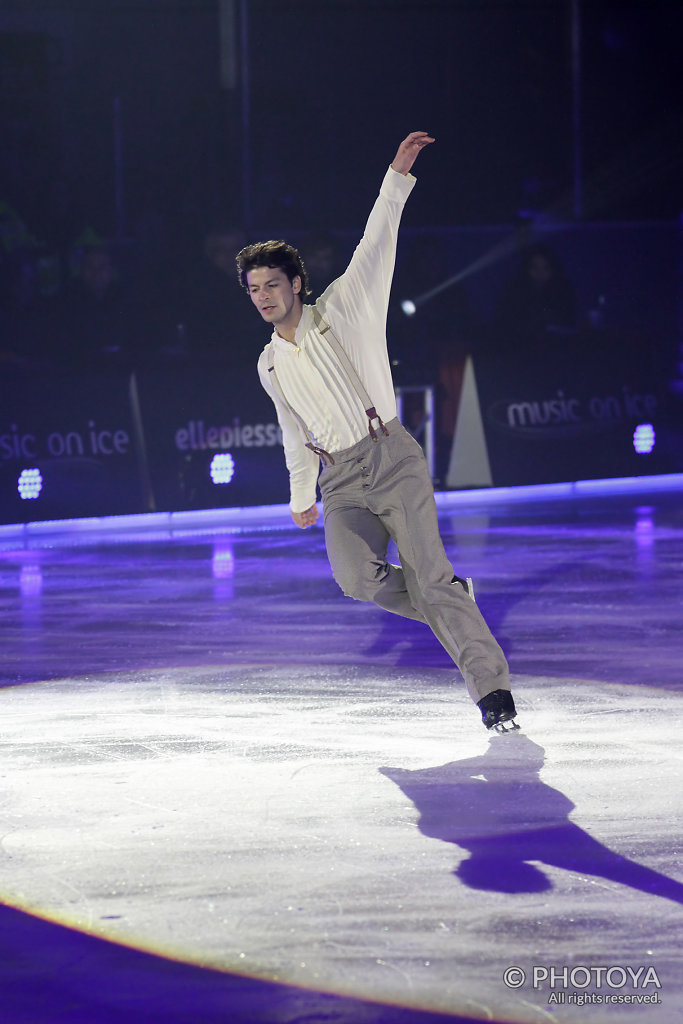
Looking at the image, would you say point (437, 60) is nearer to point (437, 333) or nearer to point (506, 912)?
point (437, 333)

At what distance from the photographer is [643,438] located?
523 inches

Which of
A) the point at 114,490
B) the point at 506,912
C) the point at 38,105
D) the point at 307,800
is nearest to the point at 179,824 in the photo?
the point at 307,800

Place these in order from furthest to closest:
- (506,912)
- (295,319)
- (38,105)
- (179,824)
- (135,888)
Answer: (38,105) < (295,319) < (179,824) < (135,888) < (506,912)

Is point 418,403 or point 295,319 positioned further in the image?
point 418,403

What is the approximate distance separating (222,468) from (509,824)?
8338 millimetres

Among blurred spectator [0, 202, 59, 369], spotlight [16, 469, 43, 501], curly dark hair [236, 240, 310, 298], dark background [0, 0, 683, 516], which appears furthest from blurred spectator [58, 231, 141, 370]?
curly dark hair [236, 240, 310, 298]

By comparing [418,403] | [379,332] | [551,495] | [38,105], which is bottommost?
[551,495]

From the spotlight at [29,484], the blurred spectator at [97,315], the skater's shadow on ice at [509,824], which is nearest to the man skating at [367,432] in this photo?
the skater's shadow on ice at [509,824]

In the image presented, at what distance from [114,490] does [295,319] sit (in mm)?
7138

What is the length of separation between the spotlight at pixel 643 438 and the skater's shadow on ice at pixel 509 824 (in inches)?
358

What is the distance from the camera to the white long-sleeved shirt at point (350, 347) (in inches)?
175

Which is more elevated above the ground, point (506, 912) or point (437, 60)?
point (437, 60)

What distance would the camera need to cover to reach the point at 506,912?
10.0ft

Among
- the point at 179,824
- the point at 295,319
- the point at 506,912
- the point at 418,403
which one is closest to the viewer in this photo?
the point at 506,912
